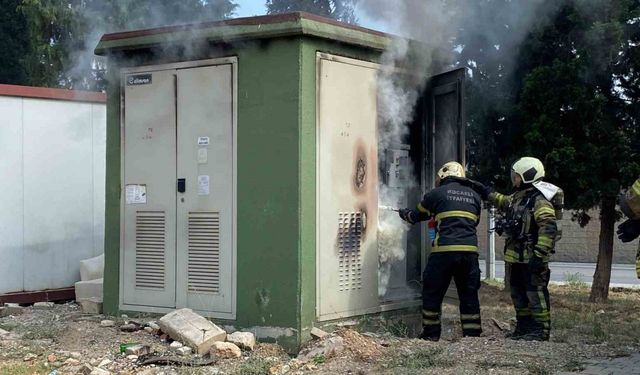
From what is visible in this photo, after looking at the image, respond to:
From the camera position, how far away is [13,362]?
650cm

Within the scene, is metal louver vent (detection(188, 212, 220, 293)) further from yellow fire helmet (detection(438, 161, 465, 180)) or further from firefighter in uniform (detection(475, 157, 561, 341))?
firefighter in uniform (detection(475, 157, 561, 341))

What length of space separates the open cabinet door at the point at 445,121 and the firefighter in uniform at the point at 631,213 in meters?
2.14

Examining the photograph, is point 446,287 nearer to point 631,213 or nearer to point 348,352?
point 348,352

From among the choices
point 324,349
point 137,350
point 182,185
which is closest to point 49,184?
point 182,185

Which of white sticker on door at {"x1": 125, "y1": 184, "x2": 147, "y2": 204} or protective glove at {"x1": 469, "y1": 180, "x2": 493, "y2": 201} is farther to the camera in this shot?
white sticker on door at {"x1": 125, "y1": 184, "x2": 147, "y2": 204}

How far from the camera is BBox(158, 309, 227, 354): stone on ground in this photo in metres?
6.70

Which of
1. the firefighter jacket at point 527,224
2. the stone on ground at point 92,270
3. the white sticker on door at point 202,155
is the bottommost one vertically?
the stone on ground at point 92,270

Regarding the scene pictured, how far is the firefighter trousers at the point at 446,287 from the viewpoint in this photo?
7430 millimetres

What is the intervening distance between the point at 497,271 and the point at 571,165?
41.0ft

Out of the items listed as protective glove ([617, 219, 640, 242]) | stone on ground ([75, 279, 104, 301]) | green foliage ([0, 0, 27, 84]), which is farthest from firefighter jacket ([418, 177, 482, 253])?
green foliage ([0, 0, 27, 84])

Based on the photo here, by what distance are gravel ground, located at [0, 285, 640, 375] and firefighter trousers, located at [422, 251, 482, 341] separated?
0.30 metres

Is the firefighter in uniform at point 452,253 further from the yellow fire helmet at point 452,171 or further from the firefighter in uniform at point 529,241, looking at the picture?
the firefighter in uniform at point 529,241

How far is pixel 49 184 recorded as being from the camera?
984 cm

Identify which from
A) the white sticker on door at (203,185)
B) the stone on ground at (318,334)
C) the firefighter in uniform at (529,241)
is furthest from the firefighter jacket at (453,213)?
the white sticker on door at (203,185)
